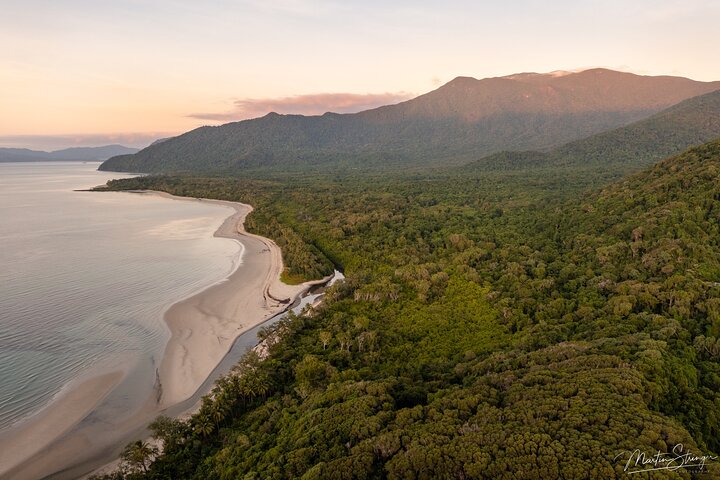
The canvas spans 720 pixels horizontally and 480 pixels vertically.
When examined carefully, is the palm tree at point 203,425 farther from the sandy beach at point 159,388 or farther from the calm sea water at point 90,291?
the calm sea water at point 90,291

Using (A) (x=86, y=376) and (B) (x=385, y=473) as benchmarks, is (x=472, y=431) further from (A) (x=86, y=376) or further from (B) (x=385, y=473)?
(A) (x=86, y=376)

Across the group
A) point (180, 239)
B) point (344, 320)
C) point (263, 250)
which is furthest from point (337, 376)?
point (180, 239)

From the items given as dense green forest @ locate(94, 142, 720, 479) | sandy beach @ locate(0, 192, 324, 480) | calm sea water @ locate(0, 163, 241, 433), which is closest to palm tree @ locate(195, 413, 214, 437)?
dense green forest @ locate(94, 142, 720, 479)

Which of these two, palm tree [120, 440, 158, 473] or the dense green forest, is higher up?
the dense green forest

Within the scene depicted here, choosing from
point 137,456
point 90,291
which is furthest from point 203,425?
point 90,291

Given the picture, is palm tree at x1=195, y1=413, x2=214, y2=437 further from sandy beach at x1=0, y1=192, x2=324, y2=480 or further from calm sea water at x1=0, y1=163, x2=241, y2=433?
calm sea water at x1=0, y1=163, x2=241, y2=433
